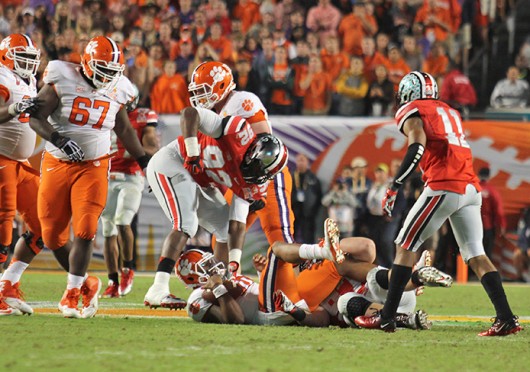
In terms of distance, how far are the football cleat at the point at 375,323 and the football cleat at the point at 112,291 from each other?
141 inches

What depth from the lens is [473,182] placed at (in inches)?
261

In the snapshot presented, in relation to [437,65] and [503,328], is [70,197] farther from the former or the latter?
[437,65]

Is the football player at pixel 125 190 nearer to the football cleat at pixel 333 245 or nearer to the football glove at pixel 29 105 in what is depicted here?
the football glove at pixel 29 105

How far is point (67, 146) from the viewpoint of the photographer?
6.84 m

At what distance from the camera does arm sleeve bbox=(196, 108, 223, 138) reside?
724 centimetres

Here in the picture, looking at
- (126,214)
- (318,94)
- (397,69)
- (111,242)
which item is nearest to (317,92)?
(318,94)

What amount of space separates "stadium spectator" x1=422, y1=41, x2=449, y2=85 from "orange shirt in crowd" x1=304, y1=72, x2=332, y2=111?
1.47 m

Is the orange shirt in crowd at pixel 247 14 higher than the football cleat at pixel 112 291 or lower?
higher

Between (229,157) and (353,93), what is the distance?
6.21 metres

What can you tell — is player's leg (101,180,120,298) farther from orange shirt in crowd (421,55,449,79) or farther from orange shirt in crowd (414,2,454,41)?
orange shirt in crowd (414,2,454,41)

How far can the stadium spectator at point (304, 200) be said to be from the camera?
13.2 meters

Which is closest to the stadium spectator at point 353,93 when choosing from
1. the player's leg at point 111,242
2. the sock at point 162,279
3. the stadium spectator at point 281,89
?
the stadium spectator at point 281,89

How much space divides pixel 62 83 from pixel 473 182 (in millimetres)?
3004

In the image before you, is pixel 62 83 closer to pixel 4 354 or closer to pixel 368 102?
pixel 4 354
